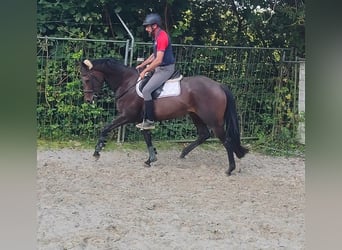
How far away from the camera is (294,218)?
1.69 m

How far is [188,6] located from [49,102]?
1196mm

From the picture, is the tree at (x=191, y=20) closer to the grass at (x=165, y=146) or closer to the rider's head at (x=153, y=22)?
the rider's head at (x=153, y=22)

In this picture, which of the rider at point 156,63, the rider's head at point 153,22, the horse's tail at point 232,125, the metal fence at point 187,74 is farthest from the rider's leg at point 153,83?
the metal fence at point 187,74

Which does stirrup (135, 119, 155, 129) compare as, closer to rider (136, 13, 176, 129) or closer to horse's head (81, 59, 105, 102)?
rider (136, 13, 176, 129)

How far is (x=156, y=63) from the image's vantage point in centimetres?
247

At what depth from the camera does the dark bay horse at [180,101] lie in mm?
2562

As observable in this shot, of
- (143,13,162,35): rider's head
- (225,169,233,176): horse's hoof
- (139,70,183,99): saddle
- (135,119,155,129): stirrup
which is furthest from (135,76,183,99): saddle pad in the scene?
(225,169,233,176): horse's hoof

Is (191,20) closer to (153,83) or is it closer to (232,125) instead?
(153,83)

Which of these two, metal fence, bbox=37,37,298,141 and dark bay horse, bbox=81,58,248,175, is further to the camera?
metal fence, bbox=37,37,298,141

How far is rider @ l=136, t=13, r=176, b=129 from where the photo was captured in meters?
2.42

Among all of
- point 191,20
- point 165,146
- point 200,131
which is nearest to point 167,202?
point 200,131

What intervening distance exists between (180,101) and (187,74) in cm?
77
